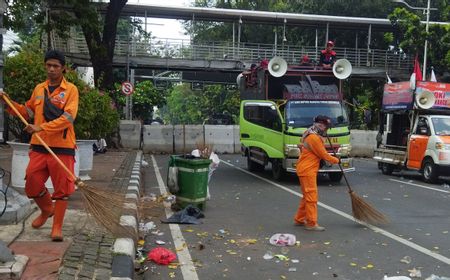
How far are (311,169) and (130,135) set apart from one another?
17443mm

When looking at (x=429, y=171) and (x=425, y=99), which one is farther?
(x=425, y=99)

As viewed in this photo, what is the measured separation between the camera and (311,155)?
8.14m

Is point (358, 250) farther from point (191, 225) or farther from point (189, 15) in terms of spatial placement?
point (189, 15)

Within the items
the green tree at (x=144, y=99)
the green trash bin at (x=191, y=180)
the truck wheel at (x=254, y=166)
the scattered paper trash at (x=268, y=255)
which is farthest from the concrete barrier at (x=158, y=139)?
the scattered paper trash at (x=268, y=255)

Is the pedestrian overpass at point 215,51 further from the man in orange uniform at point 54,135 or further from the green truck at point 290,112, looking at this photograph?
the man in orange uniform at point 54,135

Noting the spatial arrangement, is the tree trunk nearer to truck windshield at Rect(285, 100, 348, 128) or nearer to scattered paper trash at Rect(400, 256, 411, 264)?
truck windshield at Rect(285, 100, 348, 128)

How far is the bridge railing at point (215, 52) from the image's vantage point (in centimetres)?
3075

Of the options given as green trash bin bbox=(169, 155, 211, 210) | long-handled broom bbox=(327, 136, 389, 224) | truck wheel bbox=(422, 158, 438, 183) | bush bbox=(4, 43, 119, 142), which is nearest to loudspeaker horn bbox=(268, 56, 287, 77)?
truck wheel bbox=(422, 158, 438, 183)

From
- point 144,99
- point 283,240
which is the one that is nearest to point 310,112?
point 283,240

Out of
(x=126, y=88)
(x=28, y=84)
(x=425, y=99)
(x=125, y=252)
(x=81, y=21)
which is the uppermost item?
(x=81, y=21)

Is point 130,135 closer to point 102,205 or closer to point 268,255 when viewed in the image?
point 268,255

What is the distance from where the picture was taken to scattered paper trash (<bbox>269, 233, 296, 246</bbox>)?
693 centimetres

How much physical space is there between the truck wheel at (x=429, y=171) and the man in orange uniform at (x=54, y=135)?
11320 mm

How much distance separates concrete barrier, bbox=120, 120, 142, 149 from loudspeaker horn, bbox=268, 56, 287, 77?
12.0m
